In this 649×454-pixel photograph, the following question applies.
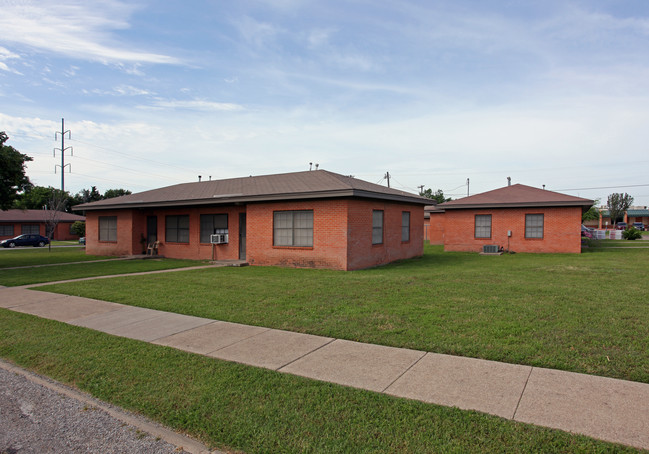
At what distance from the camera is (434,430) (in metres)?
3.59

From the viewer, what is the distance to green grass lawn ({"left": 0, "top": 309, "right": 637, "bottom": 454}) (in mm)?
3402

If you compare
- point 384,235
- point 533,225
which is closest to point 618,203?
point 533,225

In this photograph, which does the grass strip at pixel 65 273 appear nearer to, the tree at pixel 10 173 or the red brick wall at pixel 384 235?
the tree at pixel 10 173

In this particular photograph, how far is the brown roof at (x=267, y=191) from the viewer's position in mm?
15648

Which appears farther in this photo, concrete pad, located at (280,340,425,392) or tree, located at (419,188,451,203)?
tree, located at (419,188,451,203)

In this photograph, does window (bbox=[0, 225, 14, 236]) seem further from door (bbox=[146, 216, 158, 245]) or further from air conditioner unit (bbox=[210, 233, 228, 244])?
air conditioner unit (bbox=[210, 233, 228, 244])

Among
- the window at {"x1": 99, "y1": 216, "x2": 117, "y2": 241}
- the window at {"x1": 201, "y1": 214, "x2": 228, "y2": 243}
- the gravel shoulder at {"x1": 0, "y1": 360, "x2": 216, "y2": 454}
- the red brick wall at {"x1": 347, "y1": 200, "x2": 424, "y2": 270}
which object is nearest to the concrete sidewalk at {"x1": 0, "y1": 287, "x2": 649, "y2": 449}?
the gravel shoulder at {"x1": 0, "y1": 360, "x2": 216, "y2": 454}

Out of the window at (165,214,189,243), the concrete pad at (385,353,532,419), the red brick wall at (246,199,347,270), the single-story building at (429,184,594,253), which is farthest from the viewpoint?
the single-story building at (429,184,594,253)

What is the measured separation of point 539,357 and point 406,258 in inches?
575

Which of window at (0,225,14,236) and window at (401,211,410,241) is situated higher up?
window at (401,211,410,241)

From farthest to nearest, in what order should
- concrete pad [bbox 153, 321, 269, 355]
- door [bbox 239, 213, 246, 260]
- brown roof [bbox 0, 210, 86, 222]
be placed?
brown roof [bbox 0, 210, 86, 222]
door [bbox 239, 213, 246, 260]
concrete pad [bbox 153, 321, 269, 355]

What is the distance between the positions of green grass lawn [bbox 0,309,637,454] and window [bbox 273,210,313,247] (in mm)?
10361

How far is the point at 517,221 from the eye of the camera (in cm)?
2423

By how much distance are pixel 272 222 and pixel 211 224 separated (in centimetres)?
459
